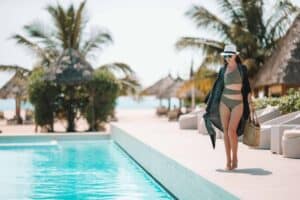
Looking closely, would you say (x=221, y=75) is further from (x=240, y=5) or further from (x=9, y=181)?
(x=240, y=5)

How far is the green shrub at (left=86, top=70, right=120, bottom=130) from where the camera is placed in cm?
1897

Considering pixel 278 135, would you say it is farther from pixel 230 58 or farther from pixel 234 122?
pixel 230 58

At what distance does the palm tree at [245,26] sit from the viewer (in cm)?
1939

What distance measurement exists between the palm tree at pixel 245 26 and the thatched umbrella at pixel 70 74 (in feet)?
10.6

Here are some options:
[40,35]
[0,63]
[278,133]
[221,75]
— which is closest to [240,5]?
[40,35]

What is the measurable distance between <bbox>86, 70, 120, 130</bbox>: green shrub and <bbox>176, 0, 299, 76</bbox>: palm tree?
2.56m

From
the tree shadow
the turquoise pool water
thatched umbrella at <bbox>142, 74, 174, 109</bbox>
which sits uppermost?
thatched umbrella at <bbox>142, 74, 174, 109</bbox>

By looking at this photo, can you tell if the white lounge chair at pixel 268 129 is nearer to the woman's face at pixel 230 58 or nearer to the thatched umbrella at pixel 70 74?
the woman's face at pixel 230 58

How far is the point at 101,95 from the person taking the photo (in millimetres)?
19047

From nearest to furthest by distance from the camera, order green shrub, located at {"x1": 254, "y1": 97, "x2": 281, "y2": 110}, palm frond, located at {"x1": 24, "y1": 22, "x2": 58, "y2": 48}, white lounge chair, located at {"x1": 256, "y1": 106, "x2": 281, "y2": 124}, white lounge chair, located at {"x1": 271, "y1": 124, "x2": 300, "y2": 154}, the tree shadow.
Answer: the tree shadow → white lounge chair, located at {"x1": 271, "y1": 124, "x2": 300, "y2": 154} → white lounge chair, located at {"x1": 256, "y1": 106, "x2": 281, "y2": 124} → green shrub, located at {"x1": 254, "y1": 97, "x2": 281, "y2": 110} → palm frond, located at {"x1": 24, "y1": 22, "x2": 58, "y2": 48}

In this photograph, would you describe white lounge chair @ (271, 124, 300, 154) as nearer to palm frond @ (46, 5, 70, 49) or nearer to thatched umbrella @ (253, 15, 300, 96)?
thatched umbrella @ (253, 15, 300, 96)

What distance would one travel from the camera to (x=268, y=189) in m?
5.02

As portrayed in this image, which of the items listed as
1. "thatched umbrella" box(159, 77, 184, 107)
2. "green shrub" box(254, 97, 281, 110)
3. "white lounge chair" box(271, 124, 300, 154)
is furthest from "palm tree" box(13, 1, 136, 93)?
"white lounge chair" box(271, 124, 300, 154)

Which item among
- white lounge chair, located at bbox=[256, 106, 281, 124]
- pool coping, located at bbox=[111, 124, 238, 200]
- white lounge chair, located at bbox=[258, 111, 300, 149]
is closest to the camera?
pool coping, located at bbox=[111, 124, 238, 200]
